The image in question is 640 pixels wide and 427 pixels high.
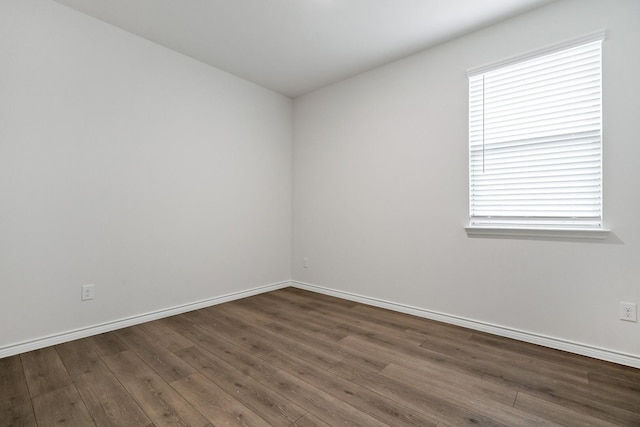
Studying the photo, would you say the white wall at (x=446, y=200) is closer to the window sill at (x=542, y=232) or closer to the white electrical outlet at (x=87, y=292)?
the window sill at (x=542, y=232)

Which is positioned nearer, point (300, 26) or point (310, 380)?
point (310, 380)

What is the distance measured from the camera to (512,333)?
8.23 feet

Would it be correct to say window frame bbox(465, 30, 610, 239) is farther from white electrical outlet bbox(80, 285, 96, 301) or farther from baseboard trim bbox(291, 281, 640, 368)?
white electrical outlet bbox(80, 285, 96, 301)

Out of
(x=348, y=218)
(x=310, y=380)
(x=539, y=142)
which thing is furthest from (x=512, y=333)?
(x=348, y=218)

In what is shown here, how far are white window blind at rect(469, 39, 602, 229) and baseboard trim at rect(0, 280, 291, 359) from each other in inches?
108

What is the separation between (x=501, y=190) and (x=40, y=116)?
373 centimetres

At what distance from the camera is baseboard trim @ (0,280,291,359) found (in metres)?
2.23

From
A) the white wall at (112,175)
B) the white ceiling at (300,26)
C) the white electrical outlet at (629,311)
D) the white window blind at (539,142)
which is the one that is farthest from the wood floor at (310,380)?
the white ceiling at (300,26)

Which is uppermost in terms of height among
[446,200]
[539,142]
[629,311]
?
[539,142]

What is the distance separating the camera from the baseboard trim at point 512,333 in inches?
82.7

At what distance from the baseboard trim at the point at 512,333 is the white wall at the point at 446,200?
39 millimetres

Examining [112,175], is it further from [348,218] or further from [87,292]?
[348,218]

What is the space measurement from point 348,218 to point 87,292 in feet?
8.62

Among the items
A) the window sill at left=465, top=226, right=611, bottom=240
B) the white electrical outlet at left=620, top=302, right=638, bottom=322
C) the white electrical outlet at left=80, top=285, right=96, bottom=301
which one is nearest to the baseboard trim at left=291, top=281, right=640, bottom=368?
the white electrical outlet at left=620, top=302, right=638, bottom=322
